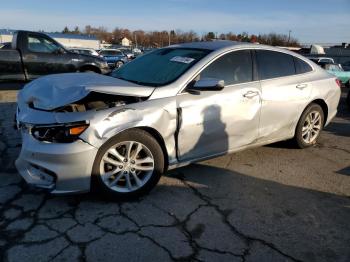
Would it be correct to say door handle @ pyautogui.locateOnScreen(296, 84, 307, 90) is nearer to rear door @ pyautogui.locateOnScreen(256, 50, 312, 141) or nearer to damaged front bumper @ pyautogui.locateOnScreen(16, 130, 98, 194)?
rear door @ pyautogui.locateOnScreen(256, 50, 312, 141)

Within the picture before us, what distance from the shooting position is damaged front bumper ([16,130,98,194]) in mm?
3188

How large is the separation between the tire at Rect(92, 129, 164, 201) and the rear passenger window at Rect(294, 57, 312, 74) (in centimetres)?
267

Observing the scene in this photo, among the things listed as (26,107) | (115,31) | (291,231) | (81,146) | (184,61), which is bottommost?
(291,231)

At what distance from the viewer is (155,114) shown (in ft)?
11.9

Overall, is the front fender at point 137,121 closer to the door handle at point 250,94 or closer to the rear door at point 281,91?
the door handle at point 250,94

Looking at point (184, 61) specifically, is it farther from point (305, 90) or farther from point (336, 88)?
point (336, 88)

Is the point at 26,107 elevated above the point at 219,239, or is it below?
above

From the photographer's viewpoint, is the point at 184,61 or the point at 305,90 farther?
the point at 305,90

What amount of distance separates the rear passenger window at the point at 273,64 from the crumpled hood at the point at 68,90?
174cm

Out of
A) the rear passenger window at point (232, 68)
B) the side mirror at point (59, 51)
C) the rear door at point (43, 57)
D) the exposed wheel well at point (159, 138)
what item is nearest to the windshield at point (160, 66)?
the rear passenger window at point (232, 68)

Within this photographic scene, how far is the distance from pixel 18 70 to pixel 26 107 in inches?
281

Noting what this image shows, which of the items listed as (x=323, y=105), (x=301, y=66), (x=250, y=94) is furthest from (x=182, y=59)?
(x=323, y=105)

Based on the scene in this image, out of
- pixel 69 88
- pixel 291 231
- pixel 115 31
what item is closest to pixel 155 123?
pixel 69 88

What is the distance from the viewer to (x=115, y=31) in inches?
5049
